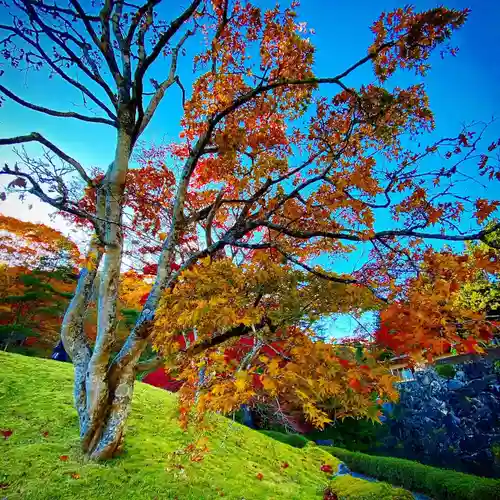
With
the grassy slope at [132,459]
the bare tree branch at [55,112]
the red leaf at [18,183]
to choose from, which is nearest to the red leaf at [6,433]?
the grassy slope at [132,459]

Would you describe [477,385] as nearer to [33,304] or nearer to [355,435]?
[355,435]

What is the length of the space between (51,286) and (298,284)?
18.9 metres

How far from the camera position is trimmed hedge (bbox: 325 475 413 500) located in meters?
5.32

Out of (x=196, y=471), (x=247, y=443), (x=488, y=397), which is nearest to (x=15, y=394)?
(x=196, y=471)

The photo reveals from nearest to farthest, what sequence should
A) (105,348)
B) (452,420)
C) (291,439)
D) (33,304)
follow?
(105,348) < (452,420) < (291,439) < (33,304)

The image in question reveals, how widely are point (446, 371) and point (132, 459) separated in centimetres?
1323

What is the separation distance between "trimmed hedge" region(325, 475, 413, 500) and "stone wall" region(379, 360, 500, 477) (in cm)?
741

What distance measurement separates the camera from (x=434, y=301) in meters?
2.61

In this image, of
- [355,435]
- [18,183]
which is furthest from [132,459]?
[355,435]

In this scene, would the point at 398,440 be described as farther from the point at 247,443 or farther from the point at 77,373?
the point at 77,373

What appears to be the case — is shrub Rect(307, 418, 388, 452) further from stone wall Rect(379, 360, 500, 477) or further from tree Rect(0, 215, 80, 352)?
tree Rect(0, 215, 80, 352)

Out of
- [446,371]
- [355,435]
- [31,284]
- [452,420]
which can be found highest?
[31,284]

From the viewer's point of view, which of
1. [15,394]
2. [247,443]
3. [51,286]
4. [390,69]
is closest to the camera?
[390,69]

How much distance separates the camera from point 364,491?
5902 mm
